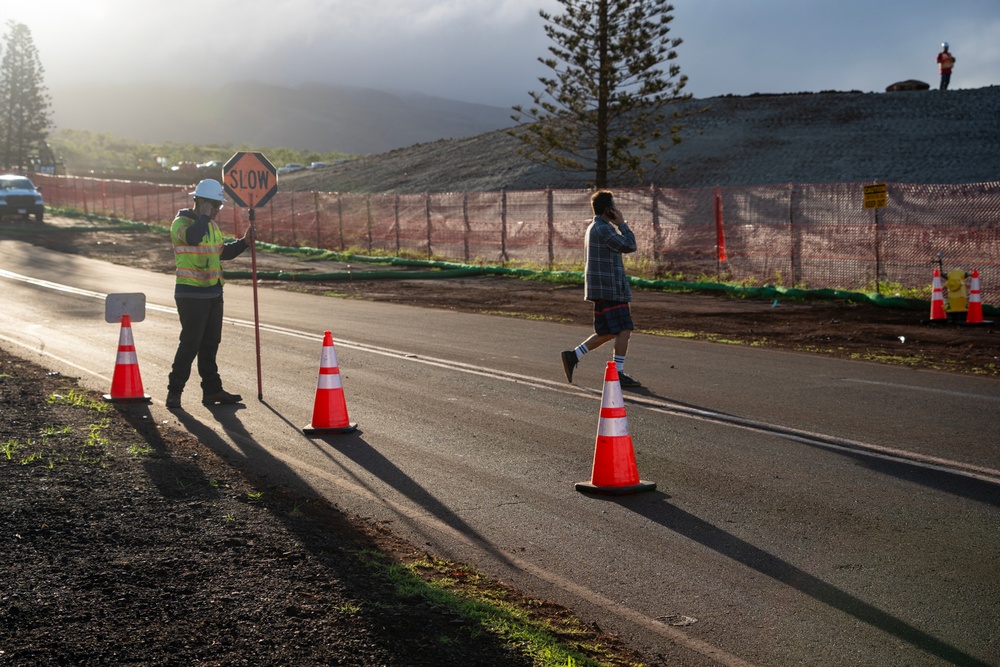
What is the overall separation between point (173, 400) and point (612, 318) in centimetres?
432

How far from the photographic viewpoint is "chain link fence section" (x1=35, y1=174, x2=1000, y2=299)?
20.0 metres

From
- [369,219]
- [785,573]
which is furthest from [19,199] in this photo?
[785,573]

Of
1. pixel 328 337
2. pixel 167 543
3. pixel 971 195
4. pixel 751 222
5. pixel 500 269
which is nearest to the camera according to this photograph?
pixel 167 543

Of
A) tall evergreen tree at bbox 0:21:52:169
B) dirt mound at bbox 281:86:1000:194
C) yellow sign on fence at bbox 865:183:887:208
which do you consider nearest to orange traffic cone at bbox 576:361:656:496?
yellow sign on fence at bbox 865:183:887:208

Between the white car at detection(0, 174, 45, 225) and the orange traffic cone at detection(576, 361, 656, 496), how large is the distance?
44347 mm

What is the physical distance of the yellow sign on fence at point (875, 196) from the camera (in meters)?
20.2

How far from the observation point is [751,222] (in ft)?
77.2

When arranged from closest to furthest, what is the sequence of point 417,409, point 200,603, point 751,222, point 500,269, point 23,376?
point 200,603
point 417,409
point 23,376
point 751,222
point 500,269

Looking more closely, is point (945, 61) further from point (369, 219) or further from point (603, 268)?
point (603, 268)

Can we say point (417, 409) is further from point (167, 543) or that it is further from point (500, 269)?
point (500, 269)

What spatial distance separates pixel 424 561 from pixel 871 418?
5.13 meters

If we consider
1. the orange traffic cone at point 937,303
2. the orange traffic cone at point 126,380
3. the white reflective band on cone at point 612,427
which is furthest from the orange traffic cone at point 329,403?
the orange traffic cone at point 937,303

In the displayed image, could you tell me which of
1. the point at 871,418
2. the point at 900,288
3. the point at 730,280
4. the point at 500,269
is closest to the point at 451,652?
the point at 871,418

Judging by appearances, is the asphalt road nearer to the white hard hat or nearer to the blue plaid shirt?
the blue plaid shirt
